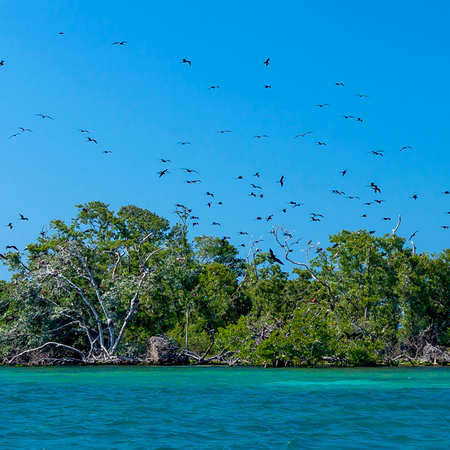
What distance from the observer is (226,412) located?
1459cm

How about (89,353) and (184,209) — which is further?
(184,209)

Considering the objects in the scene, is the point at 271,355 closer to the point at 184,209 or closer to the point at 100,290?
the point at 100,290

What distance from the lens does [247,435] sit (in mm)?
11562

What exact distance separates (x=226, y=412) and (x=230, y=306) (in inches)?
902

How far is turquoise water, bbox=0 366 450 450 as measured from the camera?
36.3ft

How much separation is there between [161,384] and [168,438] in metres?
10.3

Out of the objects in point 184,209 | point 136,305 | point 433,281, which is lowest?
point 136,305

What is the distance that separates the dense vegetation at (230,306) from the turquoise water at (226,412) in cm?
598

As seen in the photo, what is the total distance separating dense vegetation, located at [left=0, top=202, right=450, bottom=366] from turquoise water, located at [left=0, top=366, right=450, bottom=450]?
598cm

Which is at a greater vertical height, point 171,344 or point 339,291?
point 339,291

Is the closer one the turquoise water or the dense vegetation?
the turquoise water

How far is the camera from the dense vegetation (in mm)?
30391

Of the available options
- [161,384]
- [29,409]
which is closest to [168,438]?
[29,409]

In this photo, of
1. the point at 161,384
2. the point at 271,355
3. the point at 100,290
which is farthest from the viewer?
the point at 100,290
